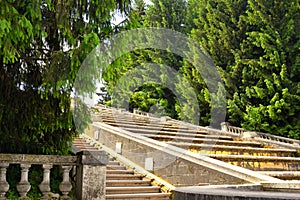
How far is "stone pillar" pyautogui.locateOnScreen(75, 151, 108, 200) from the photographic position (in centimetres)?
468

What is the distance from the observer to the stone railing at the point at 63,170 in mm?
4266

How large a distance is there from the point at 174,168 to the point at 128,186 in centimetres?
99

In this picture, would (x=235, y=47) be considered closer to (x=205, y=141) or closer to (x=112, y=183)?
(x=205, y=141)

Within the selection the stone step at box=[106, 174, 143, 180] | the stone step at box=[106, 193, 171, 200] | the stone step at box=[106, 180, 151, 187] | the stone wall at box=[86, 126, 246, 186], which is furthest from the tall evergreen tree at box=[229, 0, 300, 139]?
the stone step at box=[106, 193, 171, 200]

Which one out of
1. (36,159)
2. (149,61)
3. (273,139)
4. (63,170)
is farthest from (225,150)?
(149,61)

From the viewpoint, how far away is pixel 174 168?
22.3 ft

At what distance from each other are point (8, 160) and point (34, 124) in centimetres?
63

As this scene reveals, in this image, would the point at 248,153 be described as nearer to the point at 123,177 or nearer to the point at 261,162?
the point at 261,162

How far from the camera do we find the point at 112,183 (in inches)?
259

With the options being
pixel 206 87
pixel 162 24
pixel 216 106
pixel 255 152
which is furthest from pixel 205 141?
pixel 162 24

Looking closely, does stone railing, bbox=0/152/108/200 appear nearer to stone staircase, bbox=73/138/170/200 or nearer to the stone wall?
stone staircase, bbox=73/138/170/200

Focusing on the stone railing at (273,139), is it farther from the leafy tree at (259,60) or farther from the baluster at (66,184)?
the baluster at (66,184)

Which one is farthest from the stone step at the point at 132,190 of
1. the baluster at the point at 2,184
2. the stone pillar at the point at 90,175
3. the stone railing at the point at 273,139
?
the stone railing at the point at 273,139

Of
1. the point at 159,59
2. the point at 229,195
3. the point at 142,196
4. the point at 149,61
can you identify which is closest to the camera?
the point at 229,195
